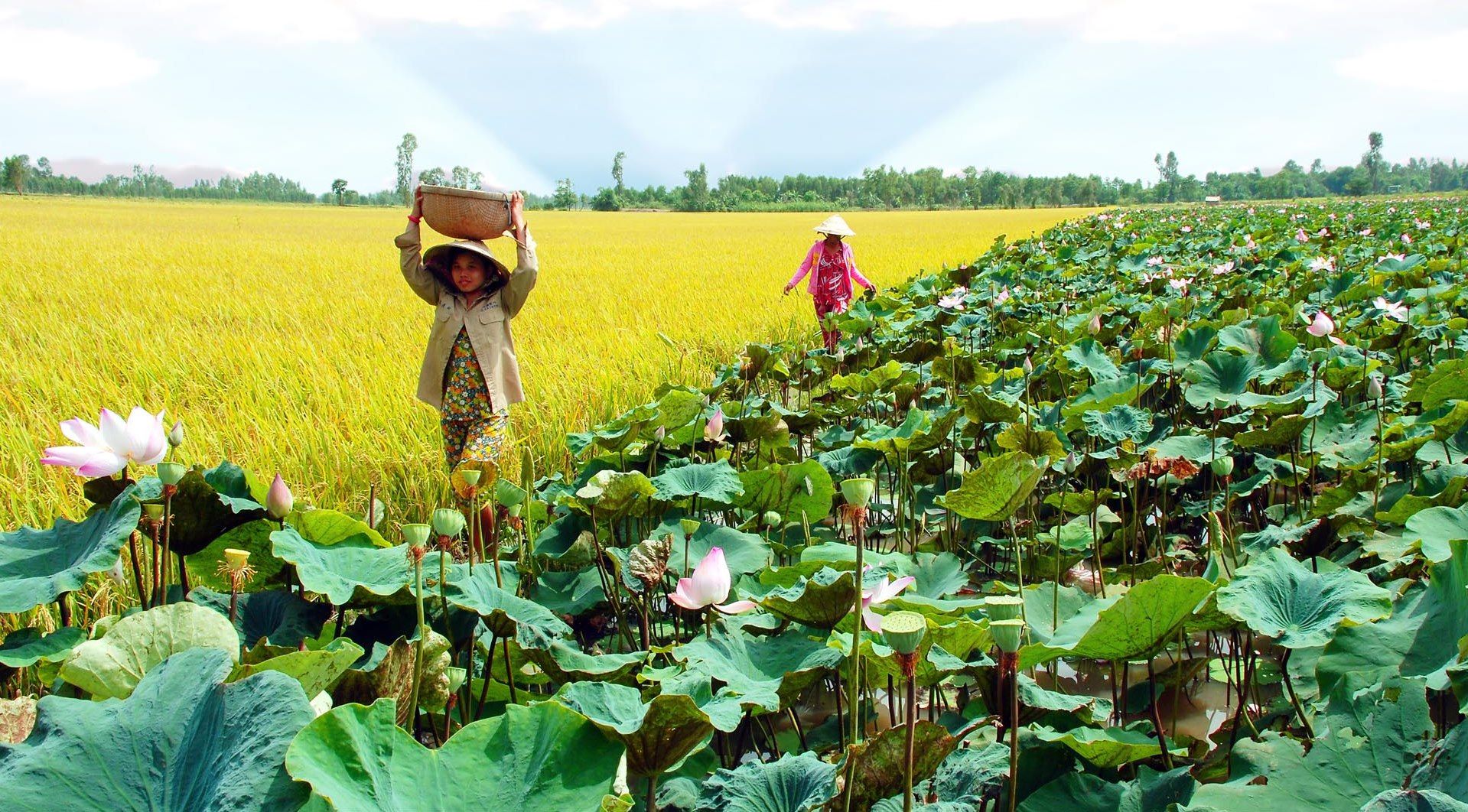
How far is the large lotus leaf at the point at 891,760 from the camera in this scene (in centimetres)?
102

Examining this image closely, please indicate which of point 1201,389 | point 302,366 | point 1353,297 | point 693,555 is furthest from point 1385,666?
point 302,366

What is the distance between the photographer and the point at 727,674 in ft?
4.04

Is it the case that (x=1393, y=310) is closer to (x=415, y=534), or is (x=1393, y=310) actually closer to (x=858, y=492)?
(x=858, y=492)

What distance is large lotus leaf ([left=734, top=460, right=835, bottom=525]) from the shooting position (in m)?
2.07

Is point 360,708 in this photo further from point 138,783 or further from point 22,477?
point 22,477

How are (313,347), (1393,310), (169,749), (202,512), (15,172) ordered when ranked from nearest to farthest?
(169,749) → (202,512) → (1393,310) → (313,347) → (15,172)

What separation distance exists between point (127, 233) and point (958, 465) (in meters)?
18.2

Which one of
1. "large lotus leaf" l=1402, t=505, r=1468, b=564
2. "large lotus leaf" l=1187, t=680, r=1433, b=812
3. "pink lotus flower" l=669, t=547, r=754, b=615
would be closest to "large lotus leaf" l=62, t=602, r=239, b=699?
"pink lotus flower" l=669, t=547, r=754, b=615

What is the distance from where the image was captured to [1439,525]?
1455 millimetres

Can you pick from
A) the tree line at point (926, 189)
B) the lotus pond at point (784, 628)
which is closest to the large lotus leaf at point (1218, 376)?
the lotus pond at point (784, 628)

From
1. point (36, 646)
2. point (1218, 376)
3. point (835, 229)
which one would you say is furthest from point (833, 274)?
point (36, 646)

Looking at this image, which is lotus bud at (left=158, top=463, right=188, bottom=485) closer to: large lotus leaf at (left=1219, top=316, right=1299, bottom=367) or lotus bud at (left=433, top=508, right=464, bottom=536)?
lotus bud at (left=433, top=508, right=464, bottom=536)

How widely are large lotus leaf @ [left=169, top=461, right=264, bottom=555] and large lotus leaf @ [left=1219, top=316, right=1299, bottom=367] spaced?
2823 mm

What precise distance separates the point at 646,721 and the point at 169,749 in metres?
0.42
